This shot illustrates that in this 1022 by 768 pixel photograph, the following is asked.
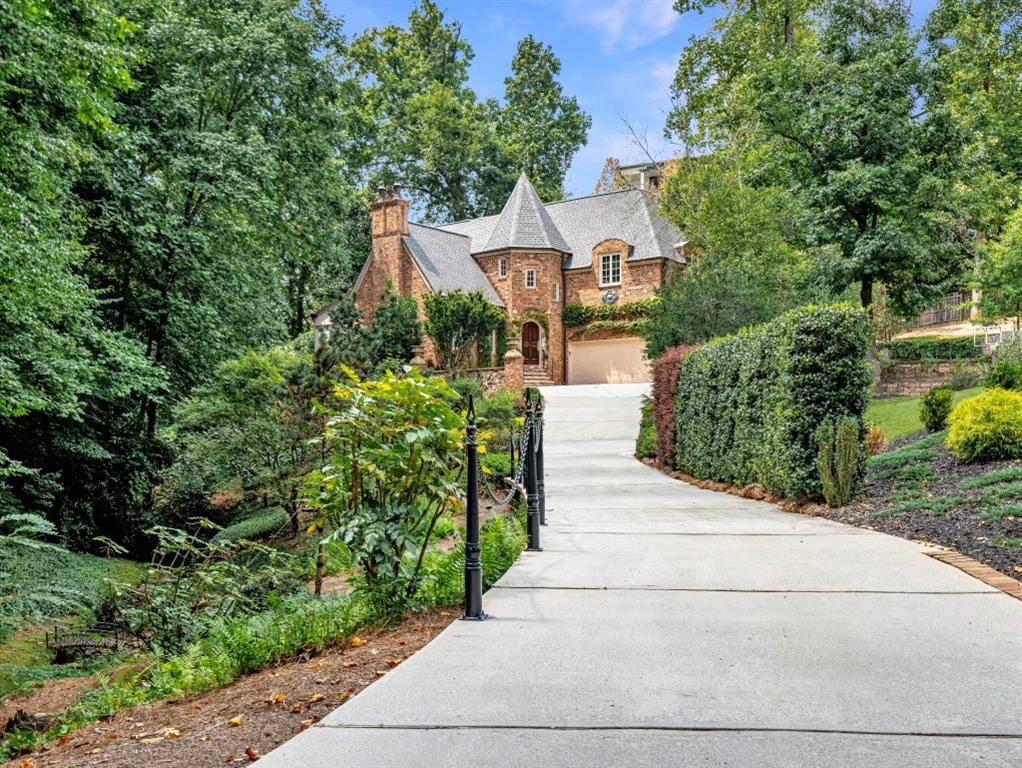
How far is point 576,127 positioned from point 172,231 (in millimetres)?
39933

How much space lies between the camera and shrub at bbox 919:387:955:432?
1460 cm

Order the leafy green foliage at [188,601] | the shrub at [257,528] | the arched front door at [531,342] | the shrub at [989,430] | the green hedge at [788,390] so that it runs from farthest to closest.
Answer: the arched front door at [531,342] < the shrub at [257,528] < the shrub at [989,430] < the green hedge at [788,390] < the leafy green foliage at [188,601]

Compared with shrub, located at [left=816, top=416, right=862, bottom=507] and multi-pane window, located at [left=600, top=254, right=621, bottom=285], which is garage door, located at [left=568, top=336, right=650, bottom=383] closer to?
multi-pane window, located at [left=600, top=254, right=621, bottom=285]

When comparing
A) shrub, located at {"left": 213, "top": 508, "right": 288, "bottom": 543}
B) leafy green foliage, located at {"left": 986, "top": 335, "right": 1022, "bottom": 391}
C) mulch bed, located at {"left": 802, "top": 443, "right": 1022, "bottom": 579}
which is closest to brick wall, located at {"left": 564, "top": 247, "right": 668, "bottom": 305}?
leafy green foliage, located at {"left": 986, "top": 335, "right": 1022, "bottom": 391}

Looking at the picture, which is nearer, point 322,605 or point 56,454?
point 322,605

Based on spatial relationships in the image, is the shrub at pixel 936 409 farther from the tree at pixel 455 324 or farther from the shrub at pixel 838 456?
the tree at pixel 455 324

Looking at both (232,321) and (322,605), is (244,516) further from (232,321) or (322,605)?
(322,605)

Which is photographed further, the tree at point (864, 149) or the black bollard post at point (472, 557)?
the tree at point (864, 149)

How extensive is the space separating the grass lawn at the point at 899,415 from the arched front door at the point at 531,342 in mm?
17223

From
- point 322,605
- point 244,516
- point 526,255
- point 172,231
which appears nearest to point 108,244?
point 172,231

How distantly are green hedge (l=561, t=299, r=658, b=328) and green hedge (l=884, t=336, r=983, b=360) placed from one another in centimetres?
1117

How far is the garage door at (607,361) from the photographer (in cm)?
3559

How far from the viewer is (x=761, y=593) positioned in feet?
16.9

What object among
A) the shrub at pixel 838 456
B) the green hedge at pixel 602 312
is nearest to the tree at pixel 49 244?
the shrub at pixel 838 456
